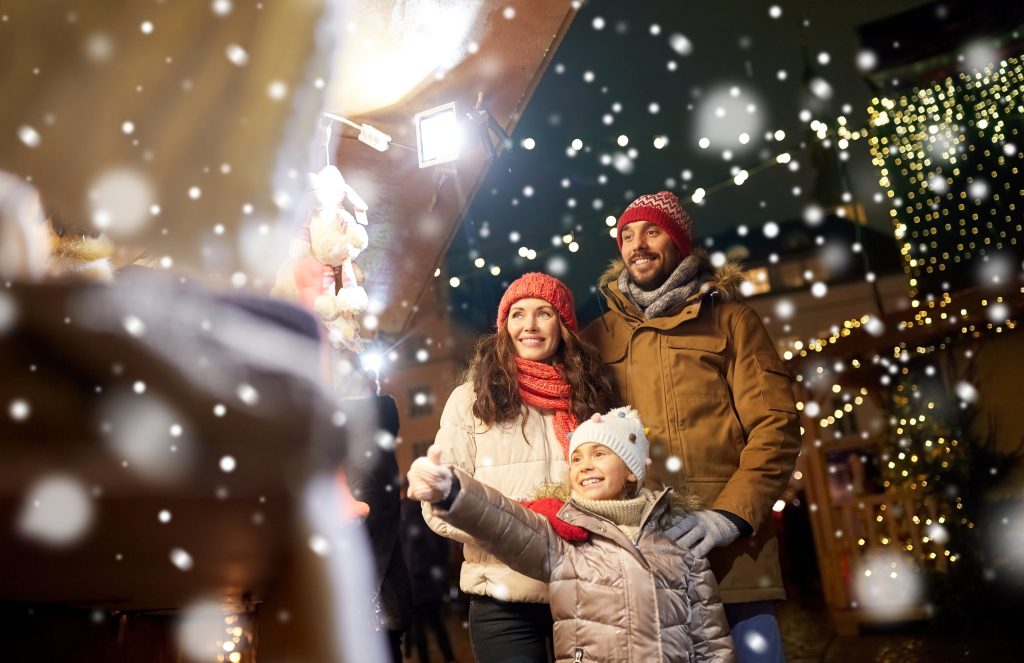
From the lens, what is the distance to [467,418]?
9.77ft

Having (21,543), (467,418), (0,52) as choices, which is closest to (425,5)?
(467,418)

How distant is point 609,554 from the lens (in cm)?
256

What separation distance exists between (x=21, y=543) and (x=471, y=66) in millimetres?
3622

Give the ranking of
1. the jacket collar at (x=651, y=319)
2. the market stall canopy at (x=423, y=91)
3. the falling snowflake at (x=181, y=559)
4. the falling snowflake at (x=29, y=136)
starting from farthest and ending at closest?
the market stall canopy at (x=423, y=91), the jacket collar at (x=651, y=319), the falling snowflake at (x=29, y=136), the falling snowflake at (x=181, y=559)

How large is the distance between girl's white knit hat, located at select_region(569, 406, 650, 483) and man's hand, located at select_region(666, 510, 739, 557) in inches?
8.5

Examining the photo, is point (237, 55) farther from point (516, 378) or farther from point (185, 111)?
point (516, 378)

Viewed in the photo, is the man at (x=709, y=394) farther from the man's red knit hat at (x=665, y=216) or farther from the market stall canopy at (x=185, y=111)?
the market stall canopy at (x=185, y=111)

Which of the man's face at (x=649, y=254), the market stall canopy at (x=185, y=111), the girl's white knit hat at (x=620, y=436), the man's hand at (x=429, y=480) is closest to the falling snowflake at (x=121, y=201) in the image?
the market stall canopy at (x=185, y=111)

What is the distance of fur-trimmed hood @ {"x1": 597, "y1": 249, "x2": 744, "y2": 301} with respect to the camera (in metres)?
3.12

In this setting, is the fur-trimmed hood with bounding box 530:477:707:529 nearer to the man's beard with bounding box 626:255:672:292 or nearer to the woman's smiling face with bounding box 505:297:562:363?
the woman's smiling face with bounding box 505:297:562:363

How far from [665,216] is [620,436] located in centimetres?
96

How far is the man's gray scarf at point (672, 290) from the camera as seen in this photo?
3.07 m

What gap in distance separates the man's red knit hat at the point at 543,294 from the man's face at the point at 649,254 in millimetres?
298

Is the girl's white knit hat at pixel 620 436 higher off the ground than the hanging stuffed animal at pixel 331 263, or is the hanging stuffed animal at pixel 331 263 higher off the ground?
the hanging stuffed animal at pixel 331 263
